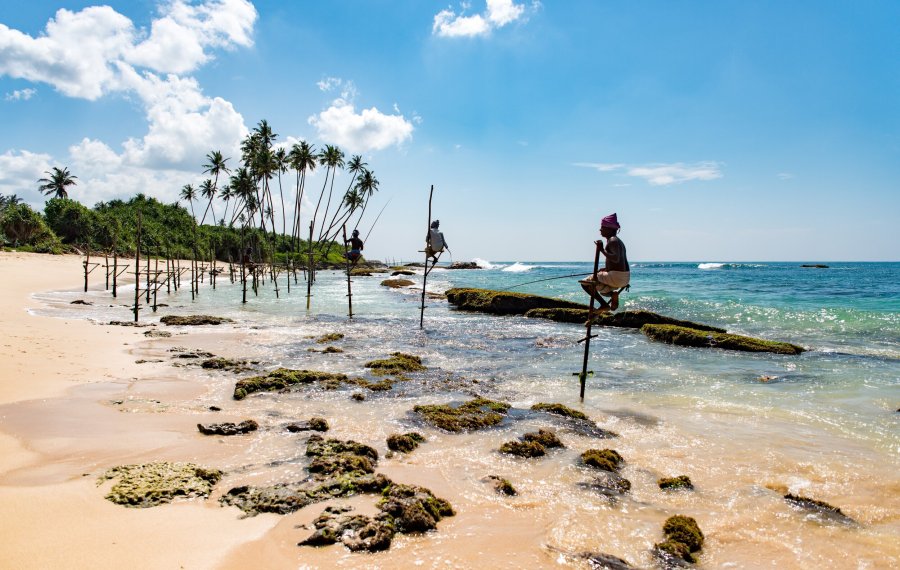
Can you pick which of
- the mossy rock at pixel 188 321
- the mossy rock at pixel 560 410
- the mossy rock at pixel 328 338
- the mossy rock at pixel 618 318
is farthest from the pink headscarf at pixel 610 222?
the mossy rock at pixel 188 321

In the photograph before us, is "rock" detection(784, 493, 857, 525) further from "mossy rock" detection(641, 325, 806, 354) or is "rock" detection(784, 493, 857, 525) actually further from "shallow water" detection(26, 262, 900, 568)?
"mossy rock" detection(641, 325, 806, 354)

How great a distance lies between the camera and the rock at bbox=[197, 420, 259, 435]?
6703 millimetres

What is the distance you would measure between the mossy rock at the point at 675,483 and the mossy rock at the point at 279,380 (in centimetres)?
689

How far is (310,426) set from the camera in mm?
7273

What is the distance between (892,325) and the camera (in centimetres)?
1950

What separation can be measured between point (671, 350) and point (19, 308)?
2423 cm

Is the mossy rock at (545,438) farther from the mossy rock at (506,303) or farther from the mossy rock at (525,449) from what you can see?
the mossy rock at (506,303)

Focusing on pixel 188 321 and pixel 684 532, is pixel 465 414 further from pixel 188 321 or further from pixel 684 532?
pixel 188 321

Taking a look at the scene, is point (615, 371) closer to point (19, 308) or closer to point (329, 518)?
point (329, 518)

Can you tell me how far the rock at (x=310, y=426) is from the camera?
23.4 ft

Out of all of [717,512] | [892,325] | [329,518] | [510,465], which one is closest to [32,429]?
[329,518]

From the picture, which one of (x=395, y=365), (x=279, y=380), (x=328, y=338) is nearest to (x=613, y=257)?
(x=395, y=365)

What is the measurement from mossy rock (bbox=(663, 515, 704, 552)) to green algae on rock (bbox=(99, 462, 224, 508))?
15.4ft

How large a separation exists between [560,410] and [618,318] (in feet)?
44.1
